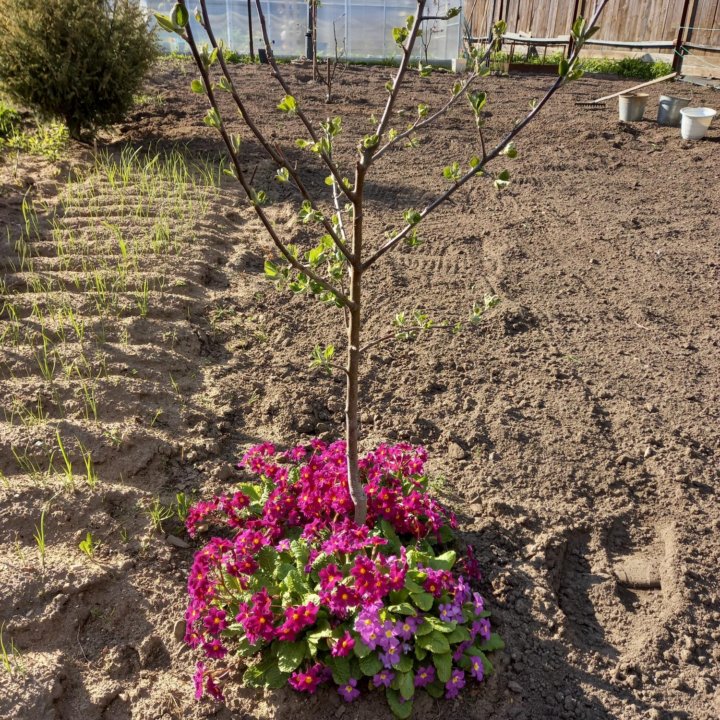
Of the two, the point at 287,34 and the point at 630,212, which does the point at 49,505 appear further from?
the point at 287,34

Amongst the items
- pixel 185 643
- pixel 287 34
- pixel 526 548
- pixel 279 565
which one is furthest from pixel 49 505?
pixel 287 34

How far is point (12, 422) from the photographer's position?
2682 mm

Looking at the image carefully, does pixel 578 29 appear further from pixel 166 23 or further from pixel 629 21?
pixel 629 21

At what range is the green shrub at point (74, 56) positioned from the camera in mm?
5414

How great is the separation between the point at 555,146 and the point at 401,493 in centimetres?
526

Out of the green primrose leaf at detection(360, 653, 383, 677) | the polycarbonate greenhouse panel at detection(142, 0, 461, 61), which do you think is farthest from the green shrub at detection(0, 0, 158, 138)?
the polycarbonate greenhouse panel at detection(142, 0, 461, 61)

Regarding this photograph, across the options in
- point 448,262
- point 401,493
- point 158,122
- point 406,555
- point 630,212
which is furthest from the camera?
point 158,122

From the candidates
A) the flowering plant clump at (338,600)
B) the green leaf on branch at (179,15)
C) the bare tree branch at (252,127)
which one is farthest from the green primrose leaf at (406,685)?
the green leaf on branch at (179,15)

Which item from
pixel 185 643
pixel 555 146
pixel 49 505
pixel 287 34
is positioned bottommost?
pixel 185 643

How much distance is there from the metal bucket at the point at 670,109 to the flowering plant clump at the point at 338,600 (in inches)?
260

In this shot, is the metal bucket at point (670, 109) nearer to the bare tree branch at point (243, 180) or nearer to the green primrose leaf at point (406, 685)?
the bare tree branch at point (243, 180)

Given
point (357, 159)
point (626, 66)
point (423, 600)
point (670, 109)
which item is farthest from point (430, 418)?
point (626, 66)

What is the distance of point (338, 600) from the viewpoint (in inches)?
68.9

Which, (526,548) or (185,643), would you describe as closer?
(185,643)
